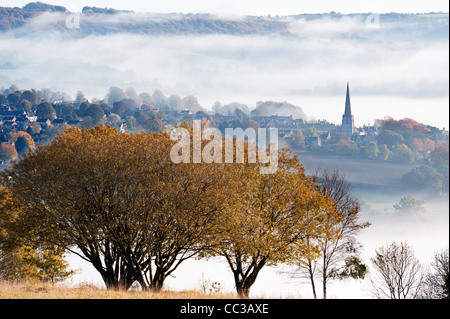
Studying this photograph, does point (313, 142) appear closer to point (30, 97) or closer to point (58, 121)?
point (58, 121)

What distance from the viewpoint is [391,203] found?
517 ft

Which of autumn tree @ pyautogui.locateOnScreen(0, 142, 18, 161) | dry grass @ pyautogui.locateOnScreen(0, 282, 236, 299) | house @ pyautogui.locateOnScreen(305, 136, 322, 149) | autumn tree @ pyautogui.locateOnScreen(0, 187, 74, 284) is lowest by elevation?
dry grass @ pyautogui.locateOnScreen(0, 282, 236, 299)

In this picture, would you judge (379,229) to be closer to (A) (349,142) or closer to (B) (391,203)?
(B) (391,203)

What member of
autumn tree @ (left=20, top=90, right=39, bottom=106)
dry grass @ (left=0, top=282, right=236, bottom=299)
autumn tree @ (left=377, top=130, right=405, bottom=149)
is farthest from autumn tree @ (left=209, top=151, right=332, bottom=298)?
autumn tree @ (left=20, top=90, right=39, bottom=106)

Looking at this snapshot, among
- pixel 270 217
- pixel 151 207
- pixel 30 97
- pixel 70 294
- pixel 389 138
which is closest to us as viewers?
pixel 70 294

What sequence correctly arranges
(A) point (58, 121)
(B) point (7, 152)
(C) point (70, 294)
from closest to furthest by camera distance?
(C) point (70, 294) → (B) point (7, 152) → (A) point (58, 121)

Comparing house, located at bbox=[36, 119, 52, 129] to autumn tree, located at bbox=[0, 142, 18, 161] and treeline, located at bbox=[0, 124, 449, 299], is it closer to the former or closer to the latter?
autumn tree, located at bbox=[0, 142, 18, 161]

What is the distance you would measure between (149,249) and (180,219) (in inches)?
102

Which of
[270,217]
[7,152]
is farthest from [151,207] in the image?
[7,152]

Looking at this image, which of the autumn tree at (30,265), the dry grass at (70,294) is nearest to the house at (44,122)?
the autumn tree at (30,265)

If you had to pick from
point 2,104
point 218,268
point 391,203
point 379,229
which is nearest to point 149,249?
point 218,268

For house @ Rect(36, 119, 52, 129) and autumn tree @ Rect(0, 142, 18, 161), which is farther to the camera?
house @ Rect(36, 119, 52, 129)

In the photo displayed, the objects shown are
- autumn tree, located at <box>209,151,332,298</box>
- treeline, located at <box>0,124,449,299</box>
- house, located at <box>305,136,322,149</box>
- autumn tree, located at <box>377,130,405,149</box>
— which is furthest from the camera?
autumn tree, located at <box>377,130,405,149</box>

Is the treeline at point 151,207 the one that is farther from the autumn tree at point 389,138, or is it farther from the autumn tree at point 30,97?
the autumn tree at point 30,97
